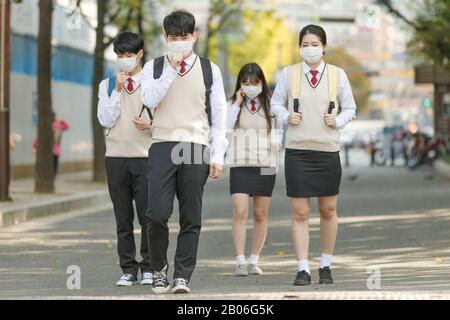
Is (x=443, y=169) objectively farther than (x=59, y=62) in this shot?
No

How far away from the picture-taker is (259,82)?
42.5ft

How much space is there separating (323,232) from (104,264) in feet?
9.19

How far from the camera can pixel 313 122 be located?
36.9ft

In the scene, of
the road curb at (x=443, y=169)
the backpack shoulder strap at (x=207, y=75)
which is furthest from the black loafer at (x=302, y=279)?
the road curb at (x=443, y=169)

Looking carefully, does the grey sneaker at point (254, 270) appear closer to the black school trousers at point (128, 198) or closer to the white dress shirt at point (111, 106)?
the black school trousers at point (128, 198)

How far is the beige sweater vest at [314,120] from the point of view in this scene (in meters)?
11.2

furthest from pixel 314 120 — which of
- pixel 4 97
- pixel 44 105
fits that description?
pixel 44 105

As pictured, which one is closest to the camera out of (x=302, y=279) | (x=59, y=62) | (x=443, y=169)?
(x=302, y=279)

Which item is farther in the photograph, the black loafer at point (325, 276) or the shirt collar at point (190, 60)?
the black loafer at point (325, 276)

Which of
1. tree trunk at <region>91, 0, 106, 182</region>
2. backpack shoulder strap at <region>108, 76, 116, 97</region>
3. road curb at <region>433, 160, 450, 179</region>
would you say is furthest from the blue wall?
backpack shoulder strap at <region>108, 76, 116, 97</region>

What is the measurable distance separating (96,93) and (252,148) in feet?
60.9

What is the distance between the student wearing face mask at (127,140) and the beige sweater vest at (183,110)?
92 cm

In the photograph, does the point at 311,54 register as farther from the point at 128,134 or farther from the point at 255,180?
the point at 255,180
